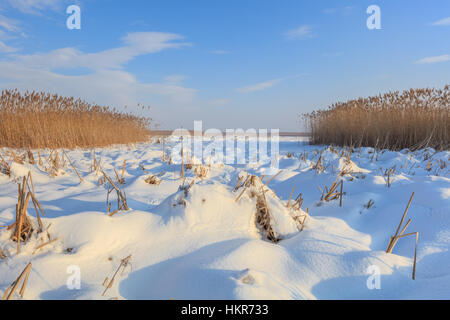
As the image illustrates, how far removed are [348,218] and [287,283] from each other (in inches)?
39.3

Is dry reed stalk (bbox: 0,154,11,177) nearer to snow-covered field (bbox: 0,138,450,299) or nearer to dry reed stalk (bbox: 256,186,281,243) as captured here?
snow-covered field (bbox: 0,138,450,299)

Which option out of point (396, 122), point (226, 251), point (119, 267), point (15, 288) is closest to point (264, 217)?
point (226, 251)

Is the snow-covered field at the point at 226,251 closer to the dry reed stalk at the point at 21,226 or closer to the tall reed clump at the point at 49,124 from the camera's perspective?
the dry reed stalk at the point at 21,226

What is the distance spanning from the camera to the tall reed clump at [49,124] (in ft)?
20.5

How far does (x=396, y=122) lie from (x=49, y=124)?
862cm

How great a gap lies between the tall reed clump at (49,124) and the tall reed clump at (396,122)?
22.3 ft

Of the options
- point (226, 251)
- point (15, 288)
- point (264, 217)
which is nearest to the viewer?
point (15, 288)

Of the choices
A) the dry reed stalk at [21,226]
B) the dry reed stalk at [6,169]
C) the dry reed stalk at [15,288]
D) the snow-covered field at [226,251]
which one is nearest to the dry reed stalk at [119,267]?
the snow-covered field at [226,251]

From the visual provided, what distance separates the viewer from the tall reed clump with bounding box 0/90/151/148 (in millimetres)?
6238

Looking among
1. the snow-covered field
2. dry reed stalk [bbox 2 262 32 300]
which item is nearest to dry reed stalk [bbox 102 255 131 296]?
the snow-covered field

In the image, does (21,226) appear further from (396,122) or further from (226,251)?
(396,122)

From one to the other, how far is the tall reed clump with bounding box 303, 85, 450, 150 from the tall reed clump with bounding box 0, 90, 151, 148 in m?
6.80

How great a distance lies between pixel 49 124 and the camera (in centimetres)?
666
